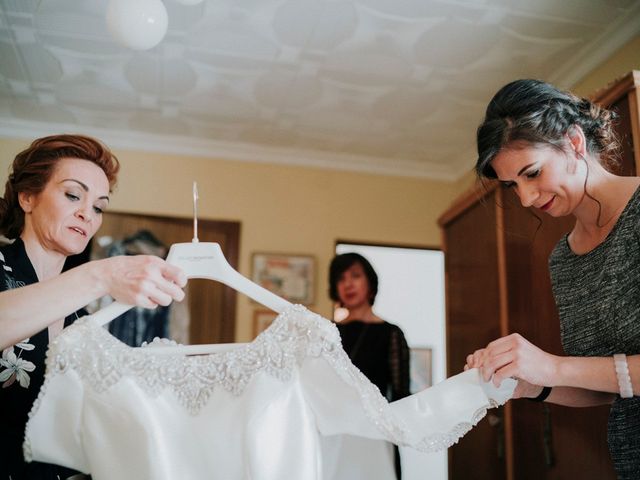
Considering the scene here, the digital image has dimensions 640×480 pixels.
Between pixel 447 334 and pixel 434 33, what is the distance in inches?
55.4

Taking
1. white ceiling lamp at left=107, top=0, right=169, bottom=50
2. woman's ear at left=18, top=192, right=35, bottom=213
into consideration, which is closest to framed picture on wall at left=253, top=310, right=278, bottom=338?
white ceiling lamp at left=107, top=0, right=169, bottom=50

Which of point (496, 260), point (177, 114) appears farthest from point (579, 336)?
point (177, 114)

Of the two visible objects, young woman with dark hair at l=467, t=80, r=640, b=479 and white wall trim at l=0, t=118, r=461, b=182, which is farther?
white wall trim at l=0, t=118, r=461, b=182

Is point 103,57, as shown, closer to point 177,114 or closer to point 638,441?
point 177,114

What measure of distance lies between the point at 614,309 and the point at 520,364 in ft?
0.88

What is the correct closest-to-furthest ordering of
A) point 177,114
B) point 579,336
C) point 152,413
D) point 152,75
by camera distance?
1. point 152,413
2. point 579,336
3. point 152,75
4. point 177,114

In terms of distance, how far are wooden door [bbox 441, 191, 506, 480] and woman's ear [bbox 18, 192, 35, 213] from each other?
1669 millimetres

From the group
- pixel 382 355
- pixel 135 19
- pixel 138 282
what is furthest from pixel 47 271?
pixel 382 355

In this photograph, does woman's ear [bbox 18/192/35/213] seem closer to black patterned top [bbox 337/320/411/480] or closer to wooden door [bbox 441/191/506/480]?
black patterned top [bbox 337/320/411/480]

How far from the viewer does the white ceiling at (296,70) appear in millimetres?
2740

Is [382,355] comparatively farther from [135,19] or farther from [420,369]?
[420,369]

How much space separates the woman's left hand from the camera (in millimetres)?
1186

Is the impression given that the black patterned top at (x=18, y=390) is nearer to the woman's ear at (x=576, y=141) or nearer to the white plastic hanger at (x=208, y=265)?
the white plastic hanger at (x=208, y=265)

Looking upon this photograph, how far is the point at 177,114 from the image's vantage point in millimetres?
3750
